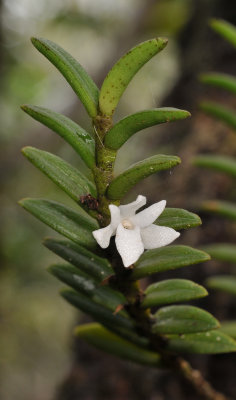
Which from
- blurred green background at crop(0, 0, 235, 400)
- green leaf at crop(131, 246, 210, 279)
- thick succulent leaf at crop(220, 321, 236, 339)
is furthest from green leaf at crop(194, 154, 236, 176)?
blurred green background at crop(0, 0, 235, 400)

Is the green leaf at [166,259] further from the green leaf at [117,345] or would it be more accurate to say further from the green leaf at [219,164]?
the green leaf at [219,164]

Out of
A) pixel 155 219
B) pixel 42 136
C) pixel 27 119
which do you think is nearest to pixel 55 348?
pixel 42 136

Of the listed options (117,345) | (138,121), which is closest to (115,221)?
(138,121)

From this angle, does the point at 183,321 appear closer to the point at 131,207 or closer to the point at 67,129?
the point at 131,207

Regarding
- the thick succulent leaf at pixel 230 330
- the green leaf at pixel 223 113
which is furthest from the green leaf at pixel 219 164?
the thick succulent leaf at pixel 230 330

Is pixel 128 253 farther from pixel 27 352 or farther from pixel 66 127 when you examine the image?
pixel 27 352
